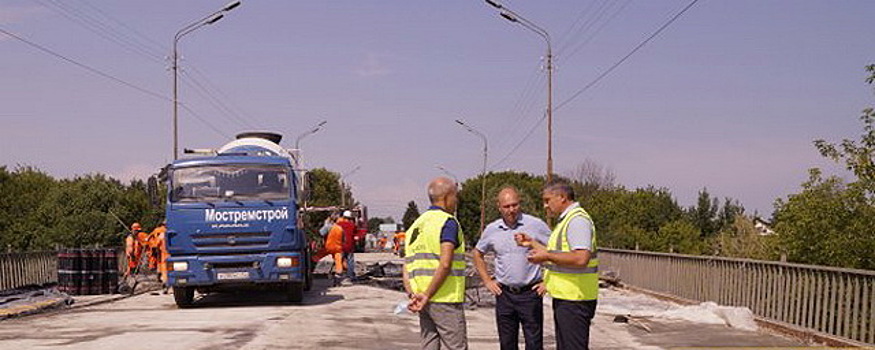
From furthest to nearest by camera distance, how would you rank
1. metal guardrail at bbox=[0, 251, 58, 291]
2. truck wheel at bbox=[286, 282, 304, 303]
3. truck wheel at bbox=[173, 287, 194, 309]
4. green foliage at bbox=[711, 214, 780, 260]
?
green foliage at bbox=[711, 214, 780, 260] < metal guardrail at bbox=[0, 251, 58, 291] < truck wheel at bbox=[286, 282, 304, 303] < truck wheel at bbox=[173, 287, 194, 309]

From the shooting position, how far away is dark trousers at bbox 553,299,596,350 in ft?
22.8

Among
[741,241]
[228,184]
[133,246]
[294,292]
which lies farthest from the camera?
[741,241]

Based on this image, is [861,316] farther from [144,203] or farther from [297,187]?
[144,203]

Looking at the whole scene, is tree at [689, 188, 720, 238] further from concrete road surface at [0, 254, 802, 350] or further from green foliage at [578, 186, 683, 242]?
concrete road surface at [0, 254, 802, 350]

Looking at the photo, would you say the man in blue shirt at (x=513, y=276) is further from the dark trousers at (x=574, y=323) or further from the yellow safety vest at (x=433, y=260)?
the yellow safety vest at (x=433, y=260)

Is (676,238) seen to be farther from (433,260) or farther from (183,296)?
(433,260)

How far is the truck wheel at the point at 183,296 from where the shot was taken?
57.0ft

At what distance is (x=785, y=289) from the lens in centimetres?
1324

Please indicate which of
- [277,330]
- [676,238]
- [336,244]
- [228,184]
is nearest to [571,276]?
[277,330]

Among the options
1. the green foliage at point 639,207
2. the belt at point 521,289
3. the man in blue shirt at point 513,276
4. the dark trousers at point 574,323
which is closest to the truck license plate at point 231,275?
the man in blue shirt at point 513,276

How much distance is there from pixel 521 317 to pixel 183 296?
10.9 meters

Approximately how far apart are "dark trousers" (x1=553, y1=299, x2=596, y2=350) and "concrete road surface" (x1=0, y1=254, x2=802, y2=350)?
14.6 ft

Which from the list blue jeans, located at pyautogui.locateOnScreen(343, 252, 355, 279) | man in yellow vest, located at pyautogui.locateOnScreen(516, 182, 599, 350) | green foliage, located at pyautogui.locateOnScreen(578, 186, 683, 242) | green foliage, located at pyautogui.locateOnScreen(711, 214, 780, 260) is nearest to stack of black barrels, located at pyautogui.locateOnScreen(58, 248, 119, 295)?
blue jeans, located at pyautogui.locateOnScreen(343, 252, 355, 279)

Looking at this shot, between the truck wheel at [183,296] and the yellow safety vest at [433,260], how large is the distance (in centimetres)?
1112
